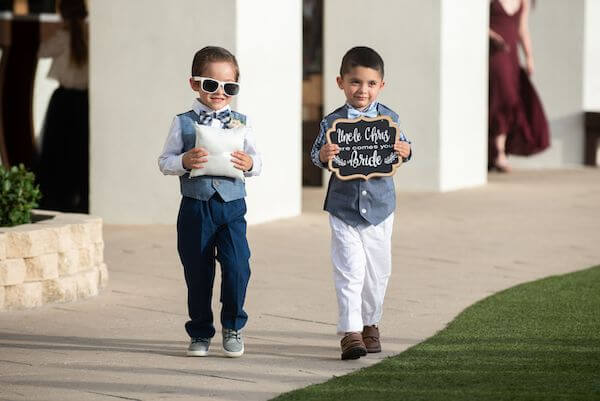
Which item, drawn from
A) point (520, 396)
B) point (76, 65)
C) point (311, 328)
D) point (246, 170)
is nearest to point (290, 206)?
point (76, 65)

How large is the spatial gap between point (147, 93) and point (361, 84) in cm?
525

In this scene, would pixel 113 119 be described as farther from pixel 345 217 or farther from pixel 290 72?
pixel 345 217

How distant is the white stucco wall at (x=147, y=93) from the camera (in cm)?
1134

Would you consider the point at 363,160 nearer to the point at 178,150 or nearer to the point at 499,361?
the point at 178,150

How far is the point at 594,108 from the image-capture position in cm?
1759

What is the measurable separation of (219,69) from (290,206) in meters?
5.75

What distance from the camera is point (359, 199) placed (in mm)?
6461

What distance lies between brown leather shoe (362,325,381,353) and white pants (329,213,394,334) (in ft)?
0.13

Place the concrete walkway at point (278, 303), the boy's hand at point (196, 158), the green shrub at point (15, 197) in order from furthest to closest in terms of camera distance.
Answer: the green shrub at point (15, 197) → the boy's hand at point (196, 158) → the concrete walkway at point (278, 303)

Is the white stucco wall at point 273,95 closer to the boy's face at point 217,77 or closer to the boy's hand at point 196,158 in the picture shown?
the boy's face at point 217,77

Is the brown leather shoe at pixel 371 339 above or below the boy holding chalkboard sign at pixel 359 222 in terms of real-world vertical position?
below

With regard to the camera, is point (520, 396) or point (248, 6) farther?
point (248, 6)

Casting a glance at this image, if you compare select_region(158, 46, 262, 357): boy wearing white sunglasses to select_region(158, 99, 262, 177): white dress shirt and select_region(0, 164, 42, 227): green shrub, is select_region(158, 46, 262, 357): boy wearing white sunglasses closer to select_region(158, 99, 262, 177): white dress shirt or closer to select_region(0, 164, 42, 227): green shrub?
select_region(158, 99, 262, 177): white dress shirt

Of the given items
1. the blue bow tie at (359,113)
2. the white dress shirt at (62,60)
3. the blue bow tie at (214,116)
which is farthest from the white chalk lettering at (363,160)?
the white dress shirt at (62,60)
